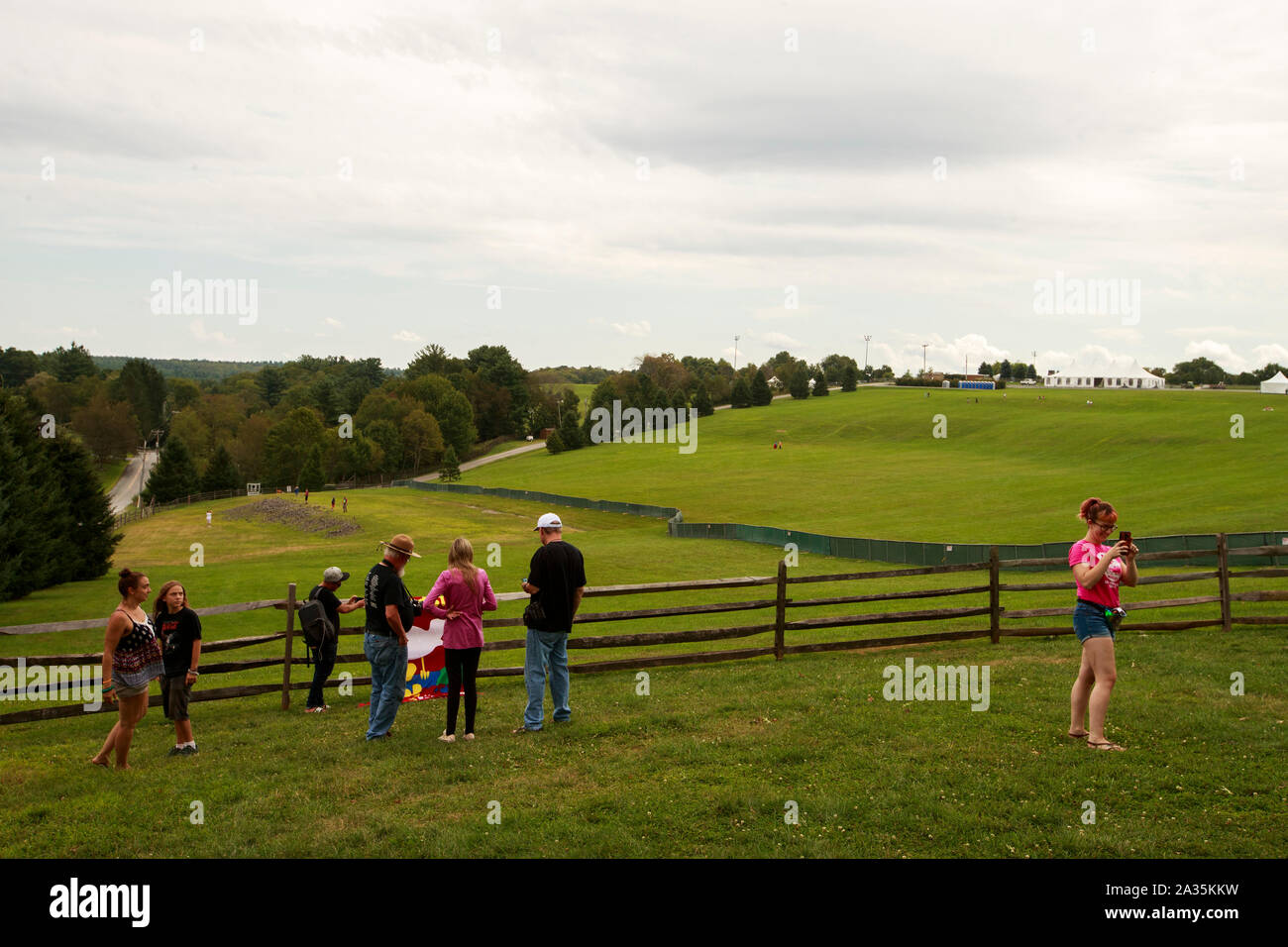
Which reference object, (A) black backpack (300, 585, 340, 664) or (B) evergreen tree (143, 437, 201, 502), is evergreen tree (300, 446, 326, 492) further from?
(A) black backpack (300, 585, 340, 664)

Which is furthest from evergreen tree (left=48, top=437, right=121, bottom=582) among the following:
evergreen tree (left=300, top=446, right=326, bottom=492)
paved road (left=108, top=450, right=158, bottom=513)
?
evergreen tree (left=300, top=446, right=326, bottom=492)

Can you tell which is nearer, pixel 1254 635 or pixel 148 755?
pixel 148 755

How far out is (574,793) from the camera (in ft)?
25.7

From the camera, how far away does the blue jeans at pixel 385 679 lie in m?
9.89

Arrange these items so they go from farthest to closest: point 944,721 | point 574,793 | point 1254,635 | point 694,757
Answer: point 1254,635
point 944,721
point 694,757
point 574,793

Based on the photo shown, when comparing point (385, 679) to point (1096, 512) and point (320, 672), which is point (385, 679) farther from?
point (1096, 512)

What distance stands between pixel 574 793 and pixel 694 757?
54.0 inches

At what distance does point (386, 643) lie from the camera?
990cm

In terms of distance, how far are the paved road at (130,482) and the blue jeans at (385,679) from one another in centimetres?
9333

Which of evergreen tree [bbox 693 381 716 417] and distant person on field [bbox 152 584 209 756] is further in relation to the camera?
evergreen tree [bbox 693 381 716 417]

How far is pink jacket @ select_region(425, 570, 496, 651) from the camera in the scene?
30.8ft

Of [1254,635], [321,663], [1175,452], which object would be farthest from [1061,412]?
[321,663]
